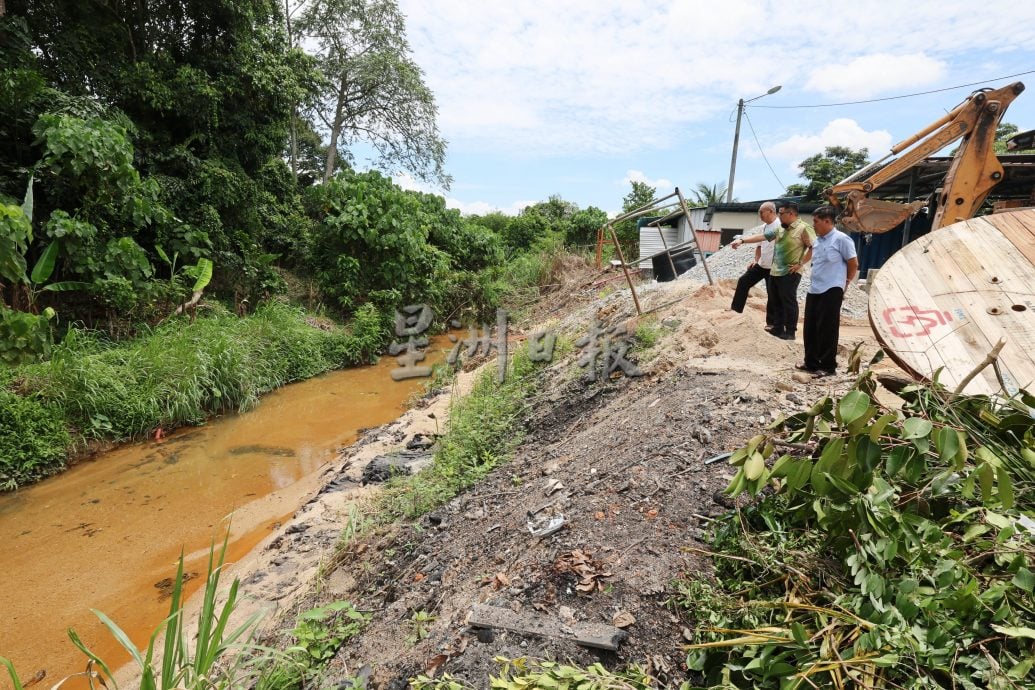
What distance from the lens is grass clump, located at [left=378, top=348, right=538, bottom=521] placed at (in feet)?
14.2

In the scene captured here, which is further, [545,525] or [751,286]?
[751,286]

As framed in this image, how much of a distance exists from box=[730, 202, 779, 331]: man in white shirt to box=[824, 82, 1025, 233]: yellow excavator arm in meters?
0.57

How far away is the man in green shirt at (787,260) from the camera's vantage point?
4744mm

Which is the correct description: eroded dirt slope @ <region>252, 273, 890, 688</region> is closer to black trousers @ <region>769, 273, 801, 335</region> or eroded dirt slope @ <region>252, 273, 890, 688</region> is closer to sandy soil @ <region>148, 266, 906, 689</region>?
sandy soil @ <region>148, 266, 906, 689</region>

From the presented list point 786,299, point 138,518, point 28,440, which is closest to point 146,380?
point 28,440

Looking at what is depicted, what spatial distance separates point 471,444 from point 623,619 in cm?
322

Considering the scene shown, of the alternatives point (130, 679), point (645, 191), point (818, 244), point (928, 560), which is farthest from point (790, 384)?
point (645, 191)

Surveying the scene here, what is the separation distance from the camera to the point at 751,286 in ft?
19.1

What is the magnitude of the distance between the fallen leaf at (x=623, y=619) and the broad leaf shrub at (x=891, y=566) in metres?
0.23

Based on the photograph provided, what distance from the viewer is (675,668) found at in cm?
181

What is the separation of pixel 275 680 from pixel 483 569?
3.58 feet

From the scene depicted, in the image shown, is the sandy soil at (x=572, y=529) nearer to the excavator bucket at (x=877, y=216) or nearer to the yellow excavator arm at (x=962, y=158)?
the excavator bucket at (x=877, y=216)

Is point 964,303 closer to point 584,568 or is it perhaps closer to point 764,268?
point 584,568

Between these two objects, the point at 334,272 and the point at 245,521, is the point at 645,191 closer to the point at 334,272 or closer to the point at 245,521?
the point at 334,272
